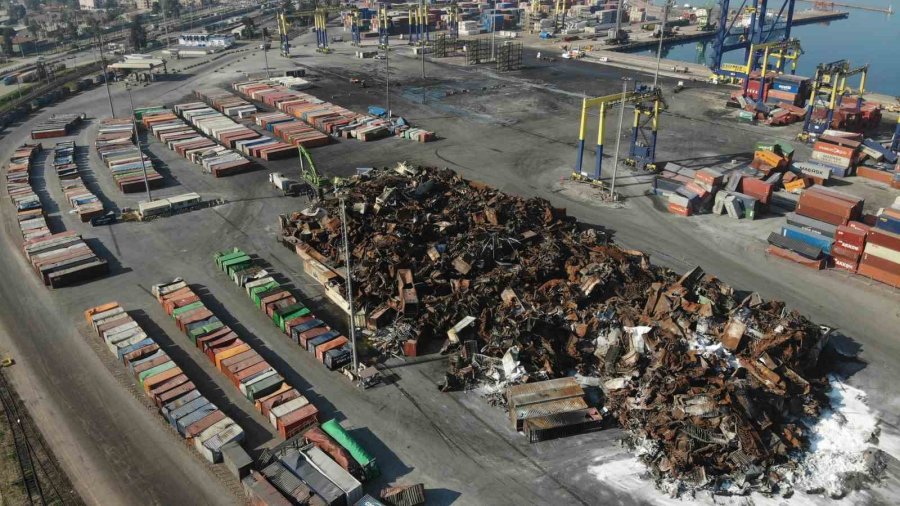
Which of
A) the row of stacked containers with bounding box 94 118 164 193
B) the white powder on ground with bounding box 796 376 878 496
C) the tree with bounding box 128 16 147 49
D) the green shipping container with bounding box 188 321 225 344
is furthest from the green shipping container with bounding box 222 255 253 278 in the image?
the tree with bounding box 128 16 147 49

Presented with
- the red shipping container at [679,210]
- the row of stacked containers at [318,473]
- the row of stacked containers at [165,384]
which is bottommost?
the row of stacked containers at [318,473]

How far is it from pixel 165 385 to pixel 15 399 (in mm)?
8823

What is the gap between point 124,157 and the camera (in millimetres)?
72375

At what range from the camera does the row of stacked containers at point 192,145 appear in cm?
6994

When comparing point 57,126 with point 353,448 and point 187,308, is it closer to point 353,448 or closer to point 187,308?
point 187,308

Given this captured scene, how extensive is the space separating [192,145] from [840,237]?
70610 millimetres

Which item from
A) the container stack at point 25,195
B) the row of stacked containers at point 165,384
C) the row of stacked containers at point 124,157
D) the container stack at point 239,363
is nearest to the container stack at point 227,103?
the row of stacked containers at point 124,157

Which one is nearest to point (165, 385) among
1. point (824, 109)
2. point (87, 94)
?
point (824, 109)

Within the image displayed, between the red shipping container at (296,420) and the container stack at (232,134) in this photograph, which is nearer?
the red shipping container at (296,420)

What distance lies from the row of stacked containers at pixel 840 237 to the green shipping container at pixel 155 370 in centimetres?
4601

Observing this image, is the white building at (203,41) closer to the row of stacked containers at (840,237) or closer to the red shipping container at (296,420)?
the row of stacked containers at (840,237)

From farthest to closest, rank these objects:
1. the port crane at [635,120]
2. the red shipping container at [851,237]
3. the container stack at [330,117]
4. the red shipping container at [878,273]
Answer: the container stack at [330,117], the port crane at [635,120], the red shipping container at [851,237], the red shipping container at [878,273]

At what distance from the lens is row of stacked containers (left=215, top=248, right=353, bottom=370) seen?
3712 cm

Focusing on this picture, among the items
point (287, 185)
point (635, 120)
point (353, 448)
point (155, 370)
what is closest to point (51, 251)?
point (287, 185)
